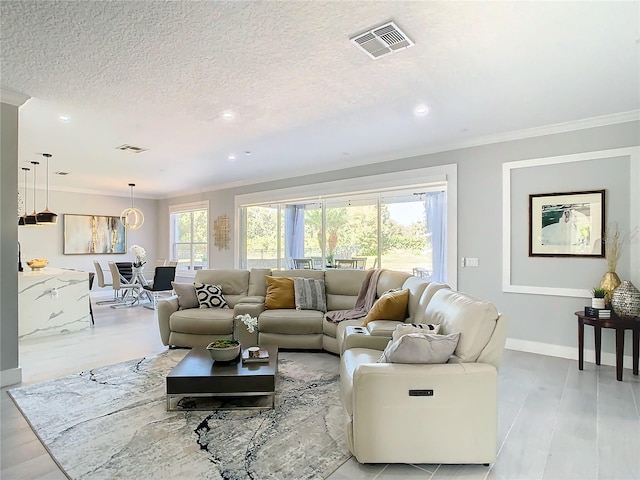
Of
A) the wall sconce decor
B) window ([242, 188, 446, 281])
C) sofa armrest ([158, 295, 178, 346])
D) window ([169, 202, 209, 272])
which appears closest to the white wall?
window ([169, 202, 209, 272])

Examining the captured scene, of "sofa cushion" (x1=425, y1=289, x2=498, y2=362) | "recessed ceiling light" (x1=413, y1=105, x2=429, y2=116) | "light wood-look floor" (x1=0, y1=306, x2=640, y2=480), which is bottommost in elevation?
"light wood-look floor" (x1=0, y1=306, x2=640, y2=480)

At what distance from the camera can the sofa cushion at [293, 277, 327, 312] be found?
450 centimetres

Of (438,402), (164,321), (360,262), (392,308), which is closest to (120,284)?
(164,321)

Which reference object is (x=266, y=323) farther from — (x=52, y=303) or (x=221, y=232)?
(x=221, y=232)

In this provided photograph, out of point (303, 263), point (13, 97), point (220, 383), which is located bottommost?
point (220, 383)

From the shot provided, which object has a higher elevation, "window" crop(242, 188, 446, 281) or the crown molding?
the crown molding

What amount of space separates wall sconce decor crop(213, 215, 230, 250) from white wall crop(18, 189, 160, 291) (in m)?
2.91

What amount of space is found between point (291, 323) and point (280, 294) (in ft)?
1.76

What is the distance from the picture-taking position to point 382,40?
2402 millimetres

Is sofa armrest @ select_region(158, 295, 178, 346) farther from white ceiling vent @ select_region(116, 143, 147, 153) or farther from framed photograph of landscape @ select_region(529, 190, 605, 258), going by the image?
framed photograph of landscape @ select_region(529, 190, 605, 258)

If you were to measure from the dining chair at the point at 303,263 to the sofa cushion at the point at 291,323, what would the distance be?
110 inches

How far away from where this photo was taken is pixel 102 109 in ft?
12.1

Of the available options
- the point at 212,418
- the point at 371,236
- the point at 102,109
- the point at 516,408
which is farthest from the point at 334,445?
the point at 371,236

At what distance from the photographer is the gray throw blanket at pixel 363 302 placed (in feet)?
13.6
